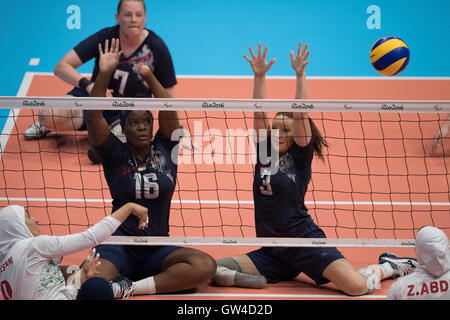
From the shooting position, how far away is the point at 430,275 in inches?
166

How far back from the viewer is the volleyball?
22.5 ft

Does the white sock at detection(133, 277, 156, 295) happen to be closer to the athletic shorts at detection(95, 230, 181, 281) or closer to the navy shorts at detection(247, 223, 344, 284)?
the athletic shorts at detection(95, 230, 181, 281)

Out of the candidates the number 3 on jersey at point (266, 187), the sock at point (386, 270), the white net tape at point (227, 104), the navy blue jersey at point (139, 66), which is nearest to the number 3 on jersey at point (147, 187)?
the white net tape at point (227, 104)

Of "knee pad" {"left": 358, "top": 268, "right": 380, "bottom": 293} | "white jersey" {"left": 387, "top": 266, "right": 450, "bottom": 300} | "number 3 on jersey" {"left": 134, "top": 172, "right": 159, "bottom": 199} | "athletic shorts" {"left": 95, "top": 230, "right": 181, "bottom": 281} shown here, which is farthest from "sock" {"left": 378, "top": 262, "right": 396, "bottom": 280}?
"number 3 on jersey" {"left": 134, "top": 172, "right": 159, "bottom": 199}

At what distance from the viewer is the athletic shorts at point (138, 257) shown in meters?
5.30

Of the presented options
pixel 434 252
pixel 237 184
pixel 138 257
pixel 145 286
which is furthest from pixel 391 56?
pixel 145 286

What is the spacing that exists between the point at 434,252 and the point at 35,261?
2.48 metres

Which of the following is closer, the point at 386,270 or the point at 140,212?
the point at 140,212

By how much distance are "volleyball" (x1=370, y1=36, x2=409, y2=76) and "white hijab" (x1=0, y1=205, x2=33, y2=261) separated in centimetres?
413

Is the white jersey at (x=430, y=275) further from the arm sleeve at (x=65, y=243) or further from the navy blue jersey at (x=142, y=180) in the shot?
the navy blue jersey at (x=142, y=180)

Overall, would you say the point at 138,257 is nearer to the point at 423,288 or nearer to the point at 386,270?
the point at 386,270

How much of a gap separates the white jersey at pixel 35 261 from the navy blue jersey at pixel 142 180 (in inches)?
39.9

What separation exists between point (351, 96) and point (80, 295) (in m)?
6.35
